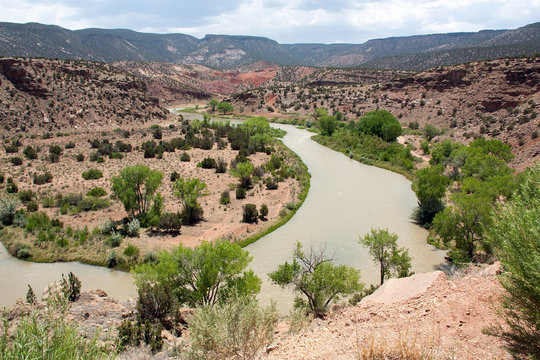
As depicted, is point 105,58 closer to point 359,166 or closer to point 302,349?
point 359,166

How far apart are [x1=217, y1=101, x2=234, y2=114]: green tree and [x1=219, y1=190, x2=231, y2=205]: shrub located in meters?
62.3

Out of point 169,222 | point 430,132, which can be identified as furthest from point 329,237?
point 430,132

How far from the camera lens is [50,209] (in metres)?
26.1

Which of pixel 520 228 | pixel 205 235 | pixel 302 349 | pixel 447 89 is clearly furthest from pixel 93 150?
pixel 447 89

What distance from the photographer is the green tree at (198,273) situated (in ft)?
44.6

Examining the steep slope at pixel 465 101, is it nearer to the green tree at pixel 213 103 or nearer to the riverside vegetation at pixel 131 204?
the green tree at pixel 213 103

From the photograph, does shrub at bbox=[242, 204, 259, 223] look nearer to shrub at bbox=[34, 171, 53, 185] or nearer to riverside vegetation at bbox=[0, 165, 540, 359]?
riverside vegetation at bbox=[0, 165, 540, 359]

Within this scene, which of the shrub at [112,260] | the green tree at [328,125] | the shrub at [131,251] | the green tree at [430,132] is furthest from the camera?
the green tree at [328,125]

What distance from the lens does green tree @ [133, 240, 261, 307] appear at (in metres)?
13.6

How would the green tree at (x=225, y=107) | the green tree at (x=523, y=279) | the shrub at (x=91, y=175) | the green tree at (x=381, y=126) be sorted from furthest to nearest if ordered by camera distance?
the green tree at (x=225, y=107)
the green tree at (x=381, y=126)
the shrub at (x=91, y=175)
the green tree at (x=523, y=279)

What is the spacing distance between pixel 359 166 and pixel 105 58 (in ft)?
559

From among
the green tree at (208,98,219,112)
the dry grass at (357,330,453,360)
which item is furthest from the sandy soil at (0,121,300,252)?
the green tree at (208,98,219,112)

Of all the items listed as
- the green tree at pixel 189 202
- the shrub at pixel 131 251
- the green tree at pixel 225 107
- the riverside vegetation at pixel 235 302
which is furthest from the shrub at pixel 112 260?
the green tree at pixel 225 107

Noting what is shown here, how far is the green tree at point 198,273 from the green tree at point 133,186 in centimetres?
1095
